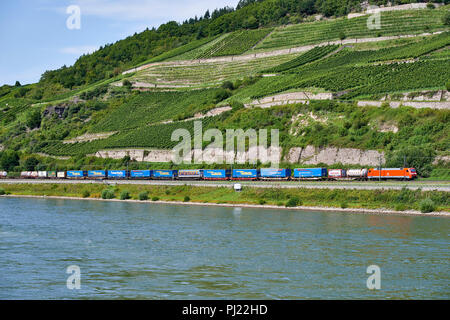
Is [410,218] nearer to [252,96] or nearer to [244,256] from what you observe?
[244,256]

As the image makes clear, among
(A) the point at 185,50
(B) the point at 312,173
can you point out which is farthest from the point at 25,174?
(A) the point at 185,50

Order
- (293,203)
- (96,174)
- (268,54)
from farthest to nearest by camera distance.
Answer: (268,54)
(96,174)
(293,203)

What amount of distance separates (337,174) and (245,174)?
1395 centimetres

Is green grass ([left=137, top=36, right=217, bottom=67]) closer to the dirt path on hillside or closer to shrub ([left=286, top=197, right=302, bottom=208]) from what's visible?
the dirt path on hillside

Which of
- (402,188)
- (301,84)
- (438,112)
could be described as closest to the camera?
(402,188)

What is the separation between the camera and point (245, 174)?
84.3 meters

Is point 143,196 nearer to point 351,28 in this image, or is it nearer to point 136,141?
point 136,141

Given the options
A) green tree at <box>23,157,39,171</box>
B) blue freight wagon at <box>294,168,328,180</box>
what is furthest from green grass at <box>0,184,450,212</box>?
green tree at <box>23,157,39,171</box>

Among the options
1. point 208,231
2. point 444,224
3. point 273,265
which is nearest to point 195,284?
point 273,265

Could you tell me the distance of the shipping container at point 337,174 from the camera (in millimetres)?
75938

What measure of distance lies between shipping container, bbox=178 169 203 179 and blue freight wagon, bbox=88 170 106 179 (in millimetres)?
17816

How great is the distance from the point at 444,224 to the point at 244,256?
21267mm

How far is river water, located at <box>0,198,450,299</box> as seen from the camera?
101 ft

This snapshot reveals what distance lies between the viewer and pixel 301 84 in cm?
10994
